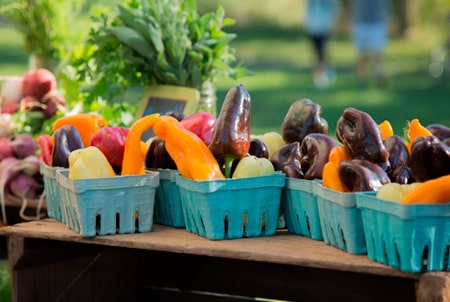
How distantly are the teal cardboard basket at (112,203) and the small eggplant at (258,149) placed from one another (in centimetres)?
26

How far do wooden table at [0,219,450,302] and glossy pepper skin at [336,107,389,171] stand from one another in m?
0.23

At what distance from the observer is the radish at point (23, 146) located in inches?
136

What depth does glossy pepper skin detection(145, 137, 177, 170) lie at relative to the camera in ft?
8.30

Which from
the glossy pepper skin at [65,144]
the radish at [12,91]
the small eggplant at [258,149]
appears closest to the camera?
the small eggplant at [258,149]

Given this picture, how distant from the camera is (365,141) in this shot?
7.04ft

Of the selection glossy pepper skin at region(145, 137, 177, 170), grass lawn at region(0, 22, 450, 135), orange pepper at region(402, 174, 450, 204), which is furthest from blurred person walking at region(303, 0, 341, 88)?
orange pepper at region(402, 174, 450, 204)

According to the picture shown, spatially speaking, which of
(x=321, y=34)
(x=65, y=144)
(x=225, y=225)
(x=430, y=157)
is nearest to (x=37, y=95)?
(x=65, y=144)

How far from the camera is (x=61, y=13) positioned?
416cm

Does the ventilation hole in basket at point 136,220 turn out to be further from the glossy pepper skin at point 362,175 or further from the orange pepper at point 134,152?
the glossy pepper skin at point 362,175

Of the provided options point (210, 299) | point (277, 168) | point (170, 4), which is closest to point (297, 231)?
point (277, 168)

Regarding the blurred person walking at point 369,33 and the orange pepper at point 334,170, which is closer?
the orange pepper at point 334,170

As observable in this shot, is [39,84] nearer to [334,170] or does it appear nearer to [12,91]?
[12,91]

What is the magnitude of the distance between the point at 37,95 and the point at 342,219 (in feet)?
6.63

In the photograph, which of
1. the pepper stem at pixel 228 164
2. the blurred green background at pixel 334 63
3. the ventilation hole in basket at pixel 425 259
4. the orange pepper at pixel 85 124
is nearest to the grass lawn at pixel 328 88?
the blurred green background at pixel 334 63
